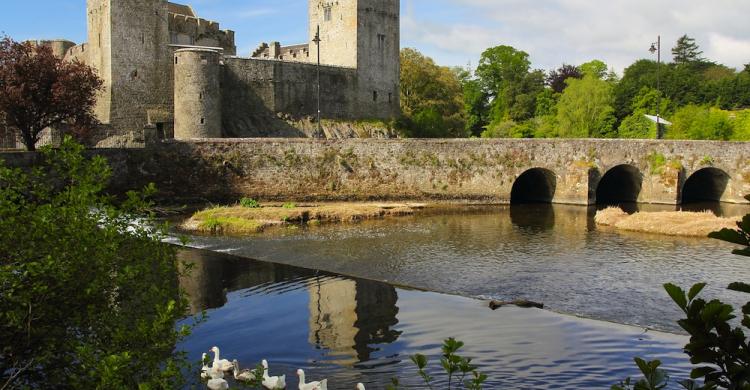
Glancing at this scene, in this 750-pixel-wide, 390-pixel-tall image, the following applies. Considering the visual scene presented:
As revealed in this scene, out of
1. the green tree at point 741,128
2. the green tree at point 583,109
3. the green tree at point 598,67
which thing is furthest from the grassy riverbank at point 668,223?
the green tree at point 598,67

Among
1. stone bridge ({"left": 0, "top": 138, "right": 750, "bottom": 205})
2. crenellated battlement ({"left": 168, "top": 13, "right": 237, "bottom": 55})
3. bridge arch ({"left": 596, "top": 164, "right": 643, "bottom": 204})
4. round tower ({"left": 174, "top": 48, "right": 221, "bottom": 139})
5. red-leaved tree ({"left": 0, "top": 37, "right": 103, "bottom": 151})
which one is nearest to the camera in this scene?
red-leaved tree ({"left": 0, "top": 37, "right": 103, "bottom": 151})

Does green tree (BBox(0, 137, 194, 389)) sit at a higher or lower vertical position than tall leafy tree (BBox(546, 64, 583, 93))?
lower

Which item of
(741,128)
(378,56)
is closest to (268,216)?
(378,56)

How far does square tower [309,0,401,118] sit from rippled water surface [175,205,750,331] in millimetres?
25083

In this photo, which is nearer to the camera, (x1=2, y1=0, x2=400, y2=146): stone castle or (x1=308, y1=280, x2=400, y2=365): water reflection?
(x1=308, y1=280, x2=400, y2=365): water reflection

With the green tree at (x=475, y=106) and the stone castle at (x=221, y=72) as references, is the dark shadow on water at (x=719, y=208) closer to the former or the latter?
the stone castle at (x=221, y=72)

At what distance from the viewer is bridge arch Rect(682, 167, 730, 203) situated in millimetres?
41547

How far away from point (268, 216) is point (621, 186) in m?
23.1

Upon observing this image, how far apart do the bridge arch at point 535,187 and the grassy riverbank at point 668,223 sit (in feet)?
27.1

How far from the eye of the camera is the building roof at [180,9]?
55062 millimetres

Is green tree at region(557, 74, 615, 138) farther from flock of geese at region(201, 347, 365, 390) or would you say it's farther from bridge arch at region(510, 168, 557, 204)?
flock of geese at region(201, 347, 365, 390)

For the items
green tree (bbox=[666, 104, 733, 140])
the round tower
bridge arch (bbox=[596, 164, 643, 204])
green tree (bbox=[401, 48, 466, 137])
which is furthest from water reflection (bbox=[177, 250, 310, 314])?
green tree (bbox=[666, 104, 733, 140])

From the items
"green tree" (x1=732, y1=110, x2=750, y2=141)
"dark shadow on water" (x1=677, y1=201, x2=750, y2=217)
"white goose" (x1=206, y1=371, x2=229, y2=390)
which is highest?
"green tree" (x1=732, y1=110, x2=750, y2=141)

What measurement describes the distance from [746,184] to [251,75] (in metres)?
32.5
